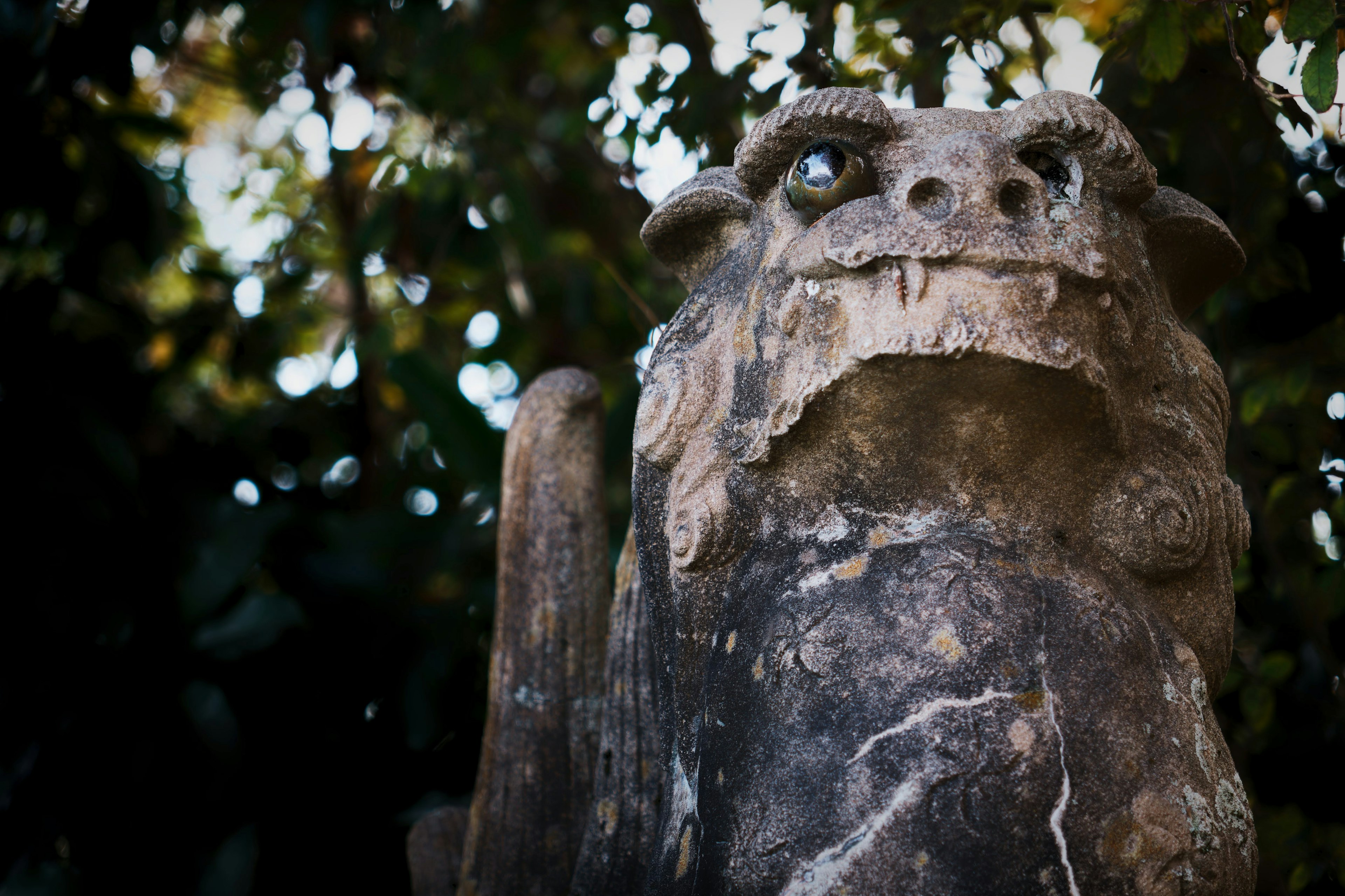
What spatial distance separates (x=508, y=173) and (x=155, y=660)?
1.49 m

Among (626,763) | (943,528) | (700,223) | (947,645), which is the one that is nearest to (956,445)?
(943,528)

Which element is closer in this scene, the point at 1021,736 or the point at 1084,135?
the point at 1021,736

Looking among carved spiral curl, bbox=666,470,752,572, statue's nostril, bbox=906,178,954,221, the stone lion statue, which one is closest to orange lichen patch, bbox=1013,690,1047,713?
the stone lion statue

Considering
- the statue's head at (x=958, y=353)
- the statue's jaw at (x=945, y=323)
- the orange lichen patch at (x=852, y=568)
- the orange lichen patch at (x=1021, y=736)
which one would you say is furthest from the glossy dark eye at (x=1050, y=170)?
the orange lichen patch at (x=1021, y=736)

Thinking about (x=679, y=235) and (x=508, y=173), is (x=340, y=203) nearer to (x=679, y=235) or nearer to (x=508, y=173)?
(x=508, y=173)

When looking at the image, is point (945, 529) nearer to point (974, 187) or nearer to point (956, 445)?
point (956, 445)

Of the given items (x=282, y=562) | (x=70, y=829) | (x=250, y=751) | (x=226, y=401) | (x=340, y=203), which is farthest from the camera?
(x=226, y=401)

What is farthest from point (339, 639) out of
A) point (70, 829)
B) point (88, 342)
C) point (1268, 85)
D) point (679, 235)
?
point (1268, 85)

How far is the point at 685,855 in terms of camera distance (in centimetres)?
107

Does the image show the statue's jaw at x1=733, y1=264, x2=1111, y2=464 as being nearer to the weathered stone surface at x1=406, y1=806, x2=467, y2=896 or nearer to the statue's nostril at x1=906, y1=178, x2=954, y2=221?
the statue's nostril at x1=906, y1=178, x2=954, y2=221

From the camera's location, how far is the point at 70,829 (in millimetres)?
2131

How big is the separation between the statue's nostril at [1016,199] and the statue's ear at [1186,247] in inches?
9.3

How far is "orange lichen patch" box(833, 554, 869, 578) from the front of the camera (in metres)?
1.04

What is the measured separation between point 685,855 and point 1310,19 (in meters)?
1.18
